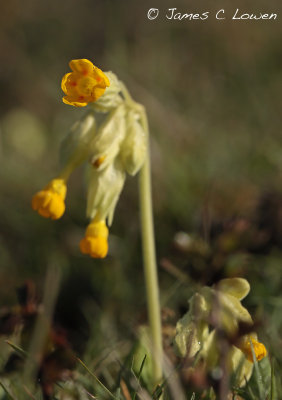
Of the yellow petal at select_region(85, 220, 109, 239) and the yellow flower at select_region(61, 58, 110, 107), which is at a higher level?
the yellow flower at select_region(61, 58, 110, 107)

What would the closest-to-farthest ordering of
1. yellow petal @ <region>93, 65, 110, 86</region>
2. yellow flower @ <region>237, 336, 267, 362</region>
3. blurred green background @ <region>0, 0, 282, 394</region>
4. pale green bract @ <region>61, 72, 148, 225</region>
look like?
yellow flower @ <region>237, 336, 267, 362</region>, yellow petal @ <region>93, 65, 110, 86</region>, pale green bract @ <region>61, 72, 148, 225</region>, blurred green background @ <region>0, 0, 282, 394</region>

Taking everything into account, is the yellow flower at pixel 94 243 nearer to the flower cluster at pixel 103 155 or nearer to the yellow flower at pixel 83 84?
the flower cluster at pixel 103 155

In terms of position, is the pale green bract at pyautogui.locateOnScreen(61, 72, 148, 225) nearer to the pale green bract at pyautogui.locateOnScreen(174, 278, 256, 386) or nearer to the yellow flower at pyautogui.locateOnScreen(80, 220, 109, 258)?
the yellow flower at pyautogui.locateOnScreen(80, 220, 109, 258)

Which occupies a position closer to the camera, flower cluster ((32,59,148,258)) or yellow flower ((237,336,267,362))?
yellow flower ((237,336,267,362))

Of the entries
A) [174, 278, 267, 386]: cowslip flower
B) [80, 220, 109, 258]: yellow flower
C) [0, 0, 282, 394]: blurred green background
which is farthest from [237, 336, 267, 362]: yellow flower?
[80, 220, 109, 258]: yellow flower

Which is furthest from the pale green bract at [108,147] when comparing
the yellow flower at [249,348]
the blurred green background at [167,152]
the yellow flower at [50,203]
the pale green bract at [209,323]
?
the yellow flower at [249,348]
